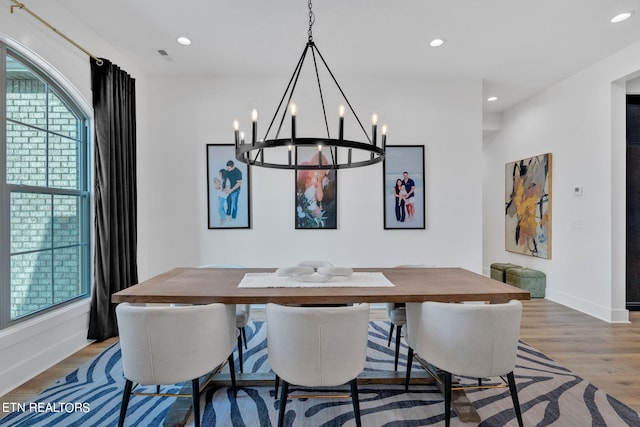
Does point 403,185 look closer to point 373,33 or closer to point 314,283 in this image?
point 373,33

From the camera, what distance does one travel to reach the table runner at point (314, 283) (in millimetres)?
1972

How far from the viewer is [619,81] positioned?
345 centimetres

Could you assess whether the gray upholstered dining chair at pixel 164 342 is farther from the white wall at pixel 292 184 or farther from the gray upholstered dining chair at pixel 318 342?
the white wall at pixel 292 184

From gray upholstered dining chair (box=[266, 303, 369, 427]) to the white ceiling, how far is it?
241 cm

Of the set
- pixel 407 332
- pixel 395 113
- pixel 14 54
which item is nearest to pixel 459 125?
pixel 395 113

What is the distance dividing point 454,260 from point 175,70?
4.16m

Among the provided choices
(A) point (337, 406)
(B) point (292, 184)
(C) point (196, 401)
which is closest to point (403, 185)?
→ (B) point (292, 184)

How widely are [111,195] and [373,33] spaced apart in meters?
2.99

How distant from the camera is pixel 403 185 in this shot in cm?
390

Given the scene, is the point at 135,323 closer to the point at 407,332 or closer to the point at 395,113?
the point at 407,332

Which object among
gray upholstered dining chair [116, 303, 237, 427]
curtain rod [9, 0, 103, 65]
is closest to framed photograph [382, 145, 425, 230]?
gray upholstered dining chair [116, 303, 237, 427]

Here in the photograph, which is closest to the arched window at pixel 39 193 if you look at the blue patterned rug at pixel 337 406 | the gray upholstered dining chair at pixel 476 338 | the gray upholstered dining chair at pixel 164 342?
the blue patterned rug at pixel 337 406

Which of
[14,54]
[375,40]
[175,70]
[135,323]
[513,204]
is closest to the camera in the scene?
[135,323]

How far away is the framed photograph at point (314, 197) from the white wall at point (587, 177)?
3040 mm
